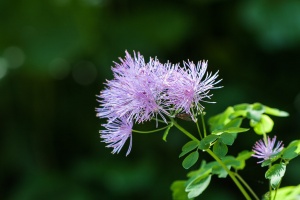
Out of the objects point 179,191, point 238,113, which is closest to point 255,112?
point 238,113

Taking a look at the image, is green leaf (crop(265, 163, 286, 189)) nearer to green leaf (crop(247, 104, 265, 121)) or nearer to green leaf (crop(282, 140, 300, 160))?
green leaf (crop(282, 140, 300, 160))

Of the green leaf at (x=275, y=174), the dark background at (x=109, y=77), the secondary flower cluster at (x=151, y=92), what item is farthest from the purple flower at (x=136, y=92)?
the dark background at (x=109, y=77)

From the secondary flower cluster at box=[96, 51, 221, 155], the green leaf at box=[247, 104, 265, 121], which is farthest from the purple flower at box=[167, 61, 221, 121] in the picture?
the green leaf at box=[247, 104, 265, 121]

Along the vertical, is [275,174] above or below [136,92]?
below

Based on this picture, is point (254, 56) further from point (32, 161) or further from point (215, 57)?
point (32, 161)

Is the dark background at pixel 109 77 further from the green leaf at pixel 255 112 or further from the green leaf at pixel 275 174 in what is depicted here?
the green leaf at pixel 275 174

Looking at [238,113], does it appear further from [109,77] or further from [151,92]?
[109,77]
